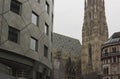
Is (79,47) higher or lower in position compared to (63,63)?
higher

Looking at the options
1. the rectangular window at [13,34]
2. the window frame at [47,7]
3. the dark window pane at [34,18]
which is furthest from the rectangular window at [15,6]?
the window frame at [47,7]

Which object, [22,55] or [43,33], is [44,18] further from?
[22,55]

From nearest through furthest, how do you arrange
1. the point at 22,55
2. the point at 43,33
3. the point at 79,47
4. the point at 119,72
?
the point at 22,55 → the point at 43,33 → the point at 119,72 → the point at 79,47

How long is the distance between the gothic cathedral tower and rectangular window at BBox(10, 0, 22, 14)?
248ft

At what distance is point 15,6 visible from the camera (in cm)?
2912

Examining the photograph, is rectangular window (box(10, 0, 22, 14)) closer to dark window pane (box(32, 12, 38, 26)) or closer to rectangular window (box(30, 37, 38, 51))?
dark window pane (box(32, 12, 38, 26))

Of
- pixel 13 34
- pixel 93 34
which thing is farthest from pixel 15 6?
pixel 93 34

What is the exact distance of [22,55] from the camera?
2861 cm

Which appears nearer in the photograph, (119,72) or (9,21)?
(9,21)

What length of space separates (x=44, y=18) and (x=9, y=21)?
7763 millimetres

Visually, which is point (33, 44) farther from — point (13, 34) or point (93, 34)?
point (93, 34)

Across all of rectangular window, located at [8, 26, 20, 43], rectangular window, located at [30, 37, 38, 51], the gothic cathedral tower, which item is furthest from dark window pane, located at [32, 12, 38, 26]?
the gothic cathedral tower

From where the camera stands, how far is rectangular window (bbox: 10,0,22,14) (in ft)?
94.2

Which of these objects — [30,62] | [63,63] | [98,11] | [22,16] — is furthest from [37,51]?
[98,11]
